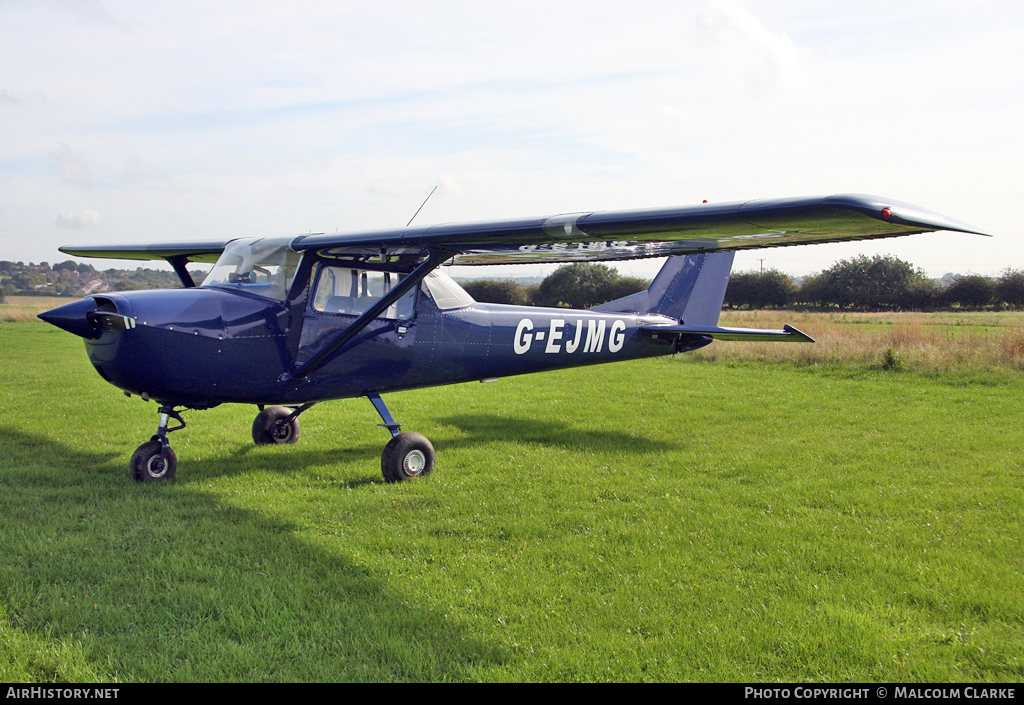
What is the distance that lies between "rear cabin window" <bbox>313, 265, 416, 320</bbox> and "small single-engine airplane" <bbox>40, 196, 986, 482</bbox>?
0.01 metres

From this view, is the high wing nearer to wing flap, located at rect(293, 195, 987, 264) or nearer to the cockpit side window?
wing flap, located at rect(293, 195, 987, 264)

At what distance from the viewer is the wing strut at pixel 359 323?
21.9ft

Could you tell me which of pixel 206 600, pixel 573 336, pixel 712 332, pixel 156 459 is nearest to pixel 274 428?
pixel 156 459

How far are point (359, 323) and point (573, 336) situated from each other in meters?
3.45

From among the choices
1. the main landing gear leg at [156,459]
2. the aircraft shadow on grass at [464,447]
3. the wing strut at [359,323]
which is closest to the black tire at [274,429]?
the aircraft shadow on grass at [464,447]

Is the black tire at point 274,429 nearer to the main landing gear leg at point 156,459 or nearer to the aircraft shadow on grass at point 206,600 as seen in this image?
the main landing gear leg at point 156,459

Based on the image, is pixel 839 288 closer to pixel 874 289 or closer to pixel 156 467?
pixel 874 289

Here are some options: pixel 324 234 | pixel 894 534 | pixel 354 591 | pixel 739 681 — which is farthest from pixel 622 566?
pixel 324 234

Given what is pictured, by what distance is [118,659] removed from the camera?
10.8ft

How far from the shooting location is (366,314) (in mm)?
6789

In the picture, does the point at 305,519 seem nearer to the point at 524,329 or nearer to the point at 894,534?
the point at 524,329

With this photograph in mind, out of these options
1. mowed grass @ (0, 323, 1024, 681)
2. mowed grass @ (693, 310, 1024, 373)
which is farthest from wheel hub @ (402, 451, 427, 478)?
mowed grass @ (693, 310, 1024, 373)

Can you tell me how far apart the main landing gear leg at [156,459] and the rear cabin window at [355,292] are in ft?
6.22

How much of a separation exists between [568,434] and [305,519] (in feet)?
14.6
